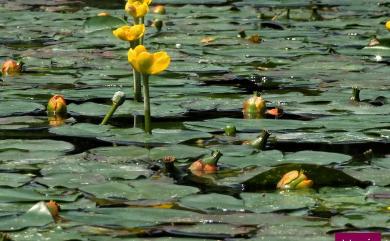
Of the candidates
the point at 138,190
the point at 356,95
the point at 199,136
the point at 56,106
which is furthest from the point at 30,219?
the point at 356,95

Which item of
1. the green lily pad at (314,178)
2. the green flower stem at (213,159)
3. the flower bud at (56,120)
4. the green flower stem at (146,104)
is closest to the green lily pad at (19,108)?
the flower bud at (56,120)

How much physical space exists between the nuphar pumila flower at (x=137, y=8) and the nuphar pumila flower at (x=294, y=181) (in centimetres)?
113

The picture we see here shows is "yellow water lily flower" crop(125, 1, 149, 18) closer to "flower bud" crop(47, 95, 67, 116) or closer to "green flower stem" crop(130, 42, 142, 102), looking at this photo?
"green flower stem" crop(130, 42, 142, 102)

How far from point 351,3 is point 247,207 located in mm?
5405

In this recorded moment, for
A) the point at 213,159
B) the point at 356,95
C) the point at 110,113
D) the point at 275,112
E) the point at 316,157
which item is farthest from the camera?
the point at 356,95

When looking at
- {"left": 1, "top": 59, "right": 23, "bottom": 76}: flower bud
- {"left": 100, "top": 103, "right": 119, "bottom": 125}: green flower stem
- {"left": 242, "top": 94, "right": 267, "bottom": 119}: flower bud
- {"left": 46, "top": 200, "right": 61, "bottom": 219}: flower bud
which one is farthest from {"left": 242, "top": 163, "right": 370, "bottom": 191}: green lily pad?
{"left": 1, "top": 59, "right": 23, "bottom": 76}: flower bud

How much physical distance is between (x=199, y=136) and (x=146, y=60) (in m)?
0.29

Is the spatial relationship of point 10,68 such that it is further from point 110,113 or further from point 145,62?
point 145,62

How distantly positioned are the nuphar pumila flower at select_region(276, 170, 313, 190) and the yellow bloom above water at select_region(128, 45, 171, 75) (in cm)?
65

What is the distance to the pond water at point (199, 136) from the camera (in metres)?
2.53

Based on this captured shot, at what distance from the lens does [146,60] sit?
334 centimetres

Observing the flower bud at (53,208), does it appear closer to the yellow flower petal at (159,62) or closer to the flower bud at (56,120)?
the yellow flower petal at (159,62)

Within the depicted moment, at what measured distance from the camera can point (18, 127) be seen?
143 inches

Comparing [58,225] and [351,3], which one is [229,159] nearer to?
[58,225]
